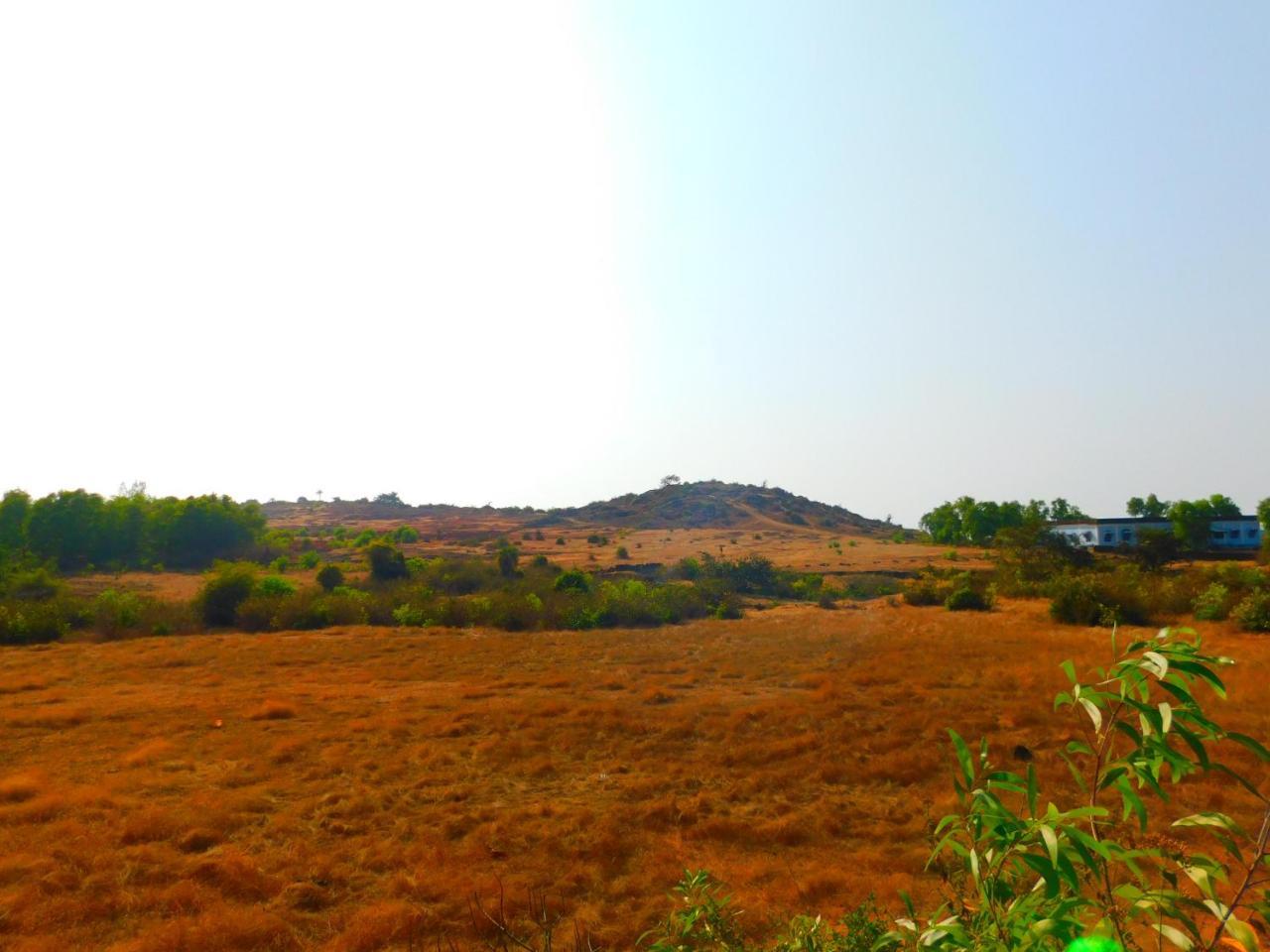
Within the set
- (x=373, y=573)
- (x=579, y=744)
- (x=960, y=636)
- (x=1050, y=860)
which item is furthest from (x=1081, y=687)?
(x=373, y=573)

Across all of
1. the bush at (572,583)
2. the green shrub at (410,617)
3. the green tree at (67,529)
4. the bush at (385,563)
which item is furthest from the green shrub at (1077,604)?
the green tree at (67,529)

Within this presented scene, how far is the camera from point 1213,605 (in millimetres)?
21062

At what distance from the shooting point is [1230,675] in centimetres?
1443

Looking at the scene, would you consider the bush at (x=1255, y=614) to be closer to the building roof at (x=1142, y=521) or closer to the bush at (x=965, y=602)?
the bush at (x=965, y=602)

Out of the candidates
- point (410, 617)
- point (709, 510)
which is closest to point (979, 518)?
point (709, 510)

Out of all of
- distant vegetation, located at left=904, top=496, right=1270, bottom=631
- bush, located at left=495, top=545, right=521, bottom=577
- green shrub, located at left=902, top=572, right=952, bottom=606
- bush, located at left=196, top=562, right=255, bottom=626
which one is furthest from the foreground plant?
bush, located at left=495, top=545, right=521, bottom=577

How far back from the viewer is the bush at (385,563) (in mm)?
36750

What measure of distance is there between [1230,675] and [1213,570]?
1667cm

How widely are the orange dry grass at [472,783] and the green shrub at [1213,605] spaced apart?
323cm

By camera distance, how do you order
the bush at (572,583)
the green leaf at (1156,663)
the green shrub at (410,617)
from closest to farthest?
1. the green leaf at (1156,663)
2. the green shrub at (410,617)
3. the bush at (572,583)

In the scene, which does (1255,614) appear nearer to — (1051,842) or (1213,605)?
(1213,605)

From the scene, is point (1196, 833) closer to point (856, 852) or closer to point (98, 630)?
point (856, 852)

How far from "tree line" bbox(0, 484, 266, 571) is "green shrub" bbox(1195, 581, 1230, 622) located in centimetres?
4773

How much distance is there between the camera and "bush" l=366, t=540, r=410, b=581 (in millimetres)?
36750
